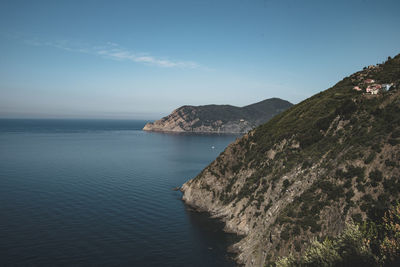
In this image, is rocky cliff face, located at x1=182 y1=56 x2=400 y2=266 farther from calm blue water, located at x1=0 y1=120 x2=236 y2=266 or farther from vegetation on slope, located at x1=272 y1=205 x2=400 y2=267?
calm blue water, located at x1=0 y1=120 x2=236 y2=266

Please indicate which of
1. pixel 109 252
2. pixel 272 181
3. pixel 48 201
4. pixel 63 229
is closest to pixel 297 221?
pixel 272 181

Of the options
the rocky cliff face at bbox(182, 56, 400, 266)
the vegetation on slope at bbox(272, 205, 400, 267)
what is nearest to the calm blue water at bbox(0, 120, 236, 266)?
the rocky cliff face at bbox(182, 56, 400, 266)

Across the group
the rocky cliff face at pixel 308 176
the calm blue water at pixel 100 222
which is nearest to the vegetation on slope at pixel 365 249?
the rocky cliff face at pixel 308 176

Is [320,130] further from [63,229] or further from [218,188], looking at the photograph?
[63,229]

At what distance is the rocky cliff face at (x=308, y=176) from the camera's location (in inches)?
1459

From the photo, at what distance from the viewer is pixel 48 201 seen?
71.9 metres

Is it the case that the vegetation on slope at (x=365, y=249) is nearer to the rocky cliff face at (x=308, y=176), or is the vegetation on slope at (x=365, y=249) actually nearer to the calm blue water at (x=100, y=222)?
the rocky cliff face at (x=308, y=176)

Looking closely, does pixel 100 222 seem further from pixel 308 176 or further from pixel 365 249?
pixel 365 249

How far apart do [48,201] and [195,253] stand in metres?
48.4

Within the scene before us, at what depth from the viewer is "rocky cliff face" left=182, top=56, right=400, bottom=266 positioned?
37062 millimetres

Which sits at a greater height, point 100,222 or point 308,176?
point 308,176

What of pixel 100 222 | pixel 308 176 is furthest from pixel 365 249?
pixel 100 222

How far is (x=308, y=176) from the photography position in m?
48.2

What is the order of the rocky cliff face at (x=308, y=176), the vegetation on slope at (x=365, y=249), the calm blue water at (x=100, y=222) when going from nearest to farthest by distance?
the vegetation on slope at (x=365, y=249), the rocky cliff face at (x=308, y=176), the calm blue water at (x=100, y=222)
